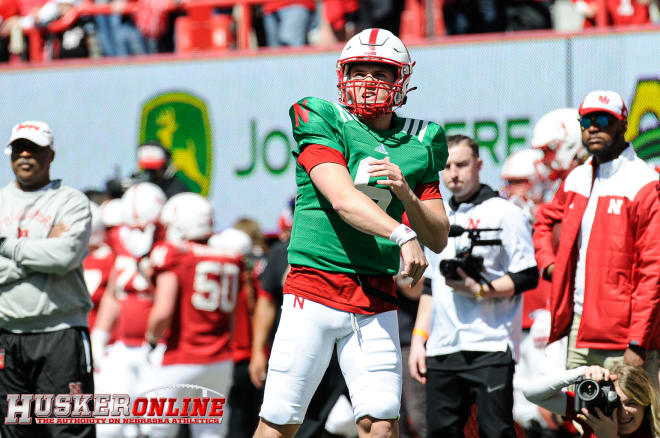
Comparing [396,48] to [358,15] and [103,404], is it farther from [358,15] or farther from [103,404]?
[358,15]

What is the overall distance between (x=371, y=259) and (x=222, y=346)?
3.86 m

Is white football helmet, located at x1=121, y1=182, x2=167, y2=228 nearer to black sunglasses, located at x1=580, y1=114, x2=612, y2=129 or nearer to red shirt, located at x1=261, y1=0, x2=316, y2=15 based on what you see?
red shirt, located at x1=261, y1=0, x2=316, y2=15

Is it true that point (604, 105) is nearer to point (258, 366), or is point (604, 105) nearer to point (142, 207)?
point (258, 366)

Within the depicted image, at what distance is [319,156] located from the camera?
14.2ft

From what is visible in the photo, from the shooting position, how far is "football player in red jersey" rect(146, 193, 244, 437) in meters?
7.96

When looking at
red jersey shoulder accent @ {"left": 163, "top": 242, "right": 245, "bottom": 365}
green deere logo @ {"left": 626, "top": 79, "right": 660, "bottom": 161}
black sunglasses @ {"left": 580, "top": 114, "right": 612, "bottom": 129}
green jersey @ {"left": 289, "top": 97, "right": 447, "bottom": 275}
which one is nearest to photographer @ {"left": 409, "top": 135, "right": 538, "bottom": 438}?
black sunglasses @ {"left": 580, "top": 114, "right": 612, "bottom": 129}

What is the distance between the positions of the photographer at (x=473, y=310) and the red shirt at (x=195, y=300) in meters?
1.96

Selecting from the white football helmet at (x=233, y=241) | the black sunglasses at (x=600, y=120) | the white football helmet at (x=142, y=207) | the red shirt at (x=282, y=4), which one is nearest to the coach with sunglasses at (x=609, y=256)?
the black sunglasses at (x=600, y=120)

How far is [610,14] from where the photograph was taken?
33.2 ft

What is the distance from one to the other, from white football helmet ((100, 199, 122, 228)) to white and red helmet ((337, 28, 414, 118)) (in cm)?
491

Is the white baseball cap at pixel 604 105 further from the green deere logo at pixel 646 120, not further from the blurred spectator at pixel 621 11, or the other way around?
the blurred spectator at pixel 621 11

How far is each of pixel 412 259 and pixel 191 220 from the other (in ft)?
14.5

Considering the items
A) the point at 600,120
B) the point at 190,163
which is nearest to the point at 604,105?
the point at 600,120

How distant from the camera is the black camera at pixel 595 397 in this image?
15.7 ft
